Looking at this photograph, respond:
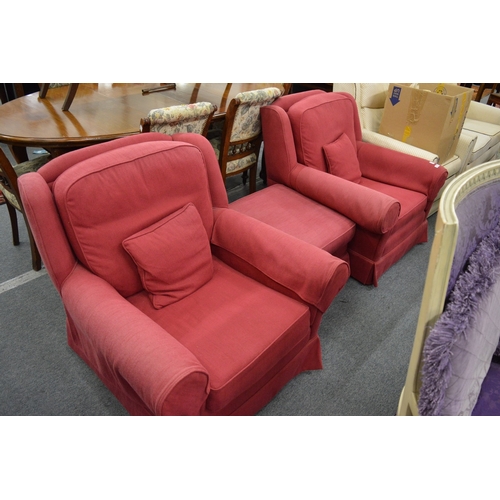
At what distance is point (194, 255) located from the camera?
4.92 feet

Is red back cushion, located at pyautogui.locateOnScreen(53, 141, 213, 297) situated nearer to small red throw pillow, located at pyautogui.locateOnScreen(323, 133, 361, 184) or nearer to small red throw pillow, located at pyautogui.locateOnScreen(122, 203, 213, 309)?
small red throw pillow, located at pyautogui.locateOnScreen(122, 203, 213, 309)

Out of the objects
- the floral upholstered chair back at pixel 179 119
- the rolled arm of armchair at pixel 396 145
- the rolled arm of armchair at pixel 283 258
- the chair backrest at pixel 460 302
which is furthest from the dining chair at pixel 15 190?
the rolled arm of armchair at pixel 396 145

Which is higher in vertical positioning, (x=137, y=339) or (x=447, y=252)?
(x=447, y=252)

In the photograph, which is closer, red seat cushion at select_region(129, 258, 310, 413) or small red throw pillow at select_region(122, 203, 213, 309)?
red seat cushion at select_region(129, 258, 310, 413)

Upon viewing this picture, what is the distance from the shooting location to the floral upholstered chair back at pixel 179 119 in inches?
73.0

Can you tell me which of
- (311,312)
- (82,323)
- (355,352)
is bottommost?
(355,352)

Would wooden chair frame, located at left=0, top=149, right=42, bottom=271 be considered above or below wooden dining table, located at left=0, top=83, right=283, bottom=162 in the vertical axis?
below

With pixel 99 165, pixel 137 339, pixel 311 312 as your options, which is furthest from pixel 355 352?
pixel 99 165

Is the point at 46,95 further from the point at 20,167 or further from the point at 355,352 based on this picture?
the point at 355,352

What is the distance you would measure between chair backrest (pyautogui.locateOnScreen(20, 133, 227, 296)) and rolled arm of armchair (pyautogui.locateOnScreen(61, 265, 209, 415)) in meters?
0.13

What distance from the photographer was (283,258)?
1.48 metres

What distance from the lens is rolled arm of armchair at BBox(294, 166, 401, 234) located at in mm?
1888

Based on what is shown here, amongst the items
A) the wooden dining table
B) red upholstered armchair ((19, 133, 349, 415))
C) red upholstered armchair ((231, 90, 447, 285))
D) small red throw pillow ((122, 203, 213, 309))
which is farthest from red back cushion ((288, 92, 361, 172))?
small red throw pillow ((122, 203, 213, 309))

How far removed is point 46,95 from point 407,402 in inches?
106
